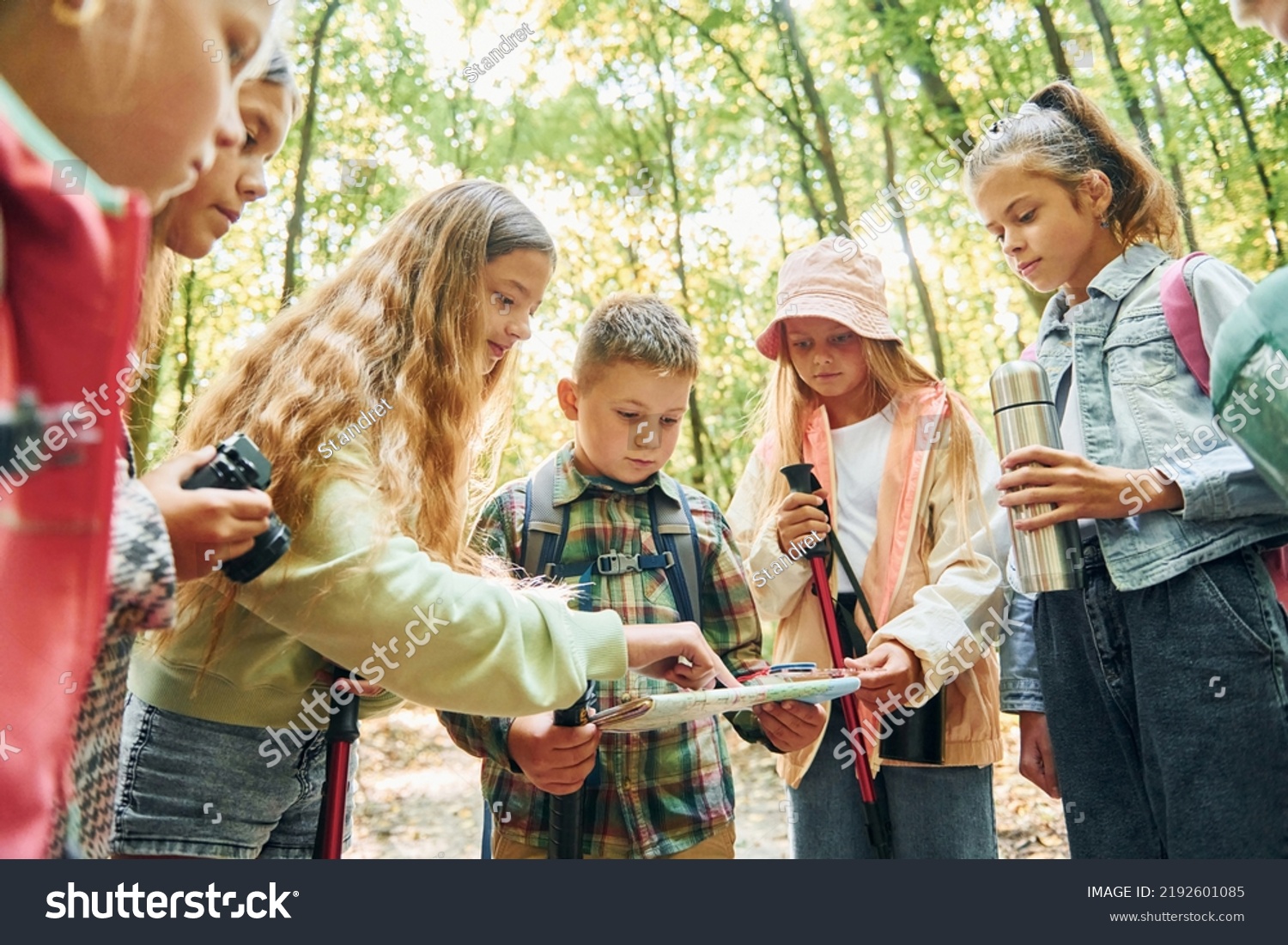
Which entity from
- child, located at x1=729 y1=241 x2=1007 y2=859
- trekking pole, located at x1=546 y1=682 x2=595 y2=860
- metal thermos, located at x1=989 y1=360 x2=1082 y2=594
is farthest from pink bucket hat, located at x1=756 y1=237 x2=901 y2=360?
trekking pole, located at x1=546 y1=682 x2=595 y2=860

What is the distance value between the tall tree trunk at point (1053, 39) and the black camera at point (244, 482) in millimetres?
3684

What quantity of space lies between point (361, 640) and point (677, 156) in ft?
17.2

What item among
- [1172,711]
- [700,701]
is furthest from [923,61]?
[700,701]

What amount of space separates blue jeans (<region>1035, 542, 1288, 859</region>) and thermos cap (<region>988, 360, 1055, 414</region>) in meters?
0.29

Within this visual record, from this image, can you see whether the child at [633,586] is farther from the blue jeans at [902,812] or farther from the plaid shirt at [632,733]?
the blue jeans at [902,812]

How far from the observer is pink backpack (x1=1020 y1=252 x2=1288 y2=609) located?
5.17 ft

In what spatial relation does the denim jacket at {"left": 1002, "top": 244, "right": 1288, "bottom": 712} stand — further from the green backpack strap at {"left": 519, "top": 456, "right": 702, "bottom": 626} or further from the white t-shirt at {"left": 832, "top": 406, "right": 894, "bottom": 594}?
the green backpack strap at {"left": 519, "top": 456, "right": 702, "bottom": 626}

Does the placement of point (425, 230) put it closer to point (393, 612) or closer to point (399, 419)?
point (399, 419)

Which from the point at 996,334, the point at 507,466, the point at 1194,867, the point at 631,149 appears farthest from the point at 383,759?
the point at 1194,867

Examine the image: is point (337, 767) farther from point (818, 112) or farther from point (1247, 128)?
point (818, 112)

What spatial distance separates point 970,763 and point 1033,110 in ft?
4.31

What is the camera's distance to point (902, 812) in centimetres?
184

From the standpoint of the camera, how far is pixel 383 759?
5.75 m

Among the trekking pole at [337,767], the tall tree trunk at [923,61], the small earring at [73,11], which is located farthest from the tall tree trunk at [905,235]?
the small earring at [73,11]
